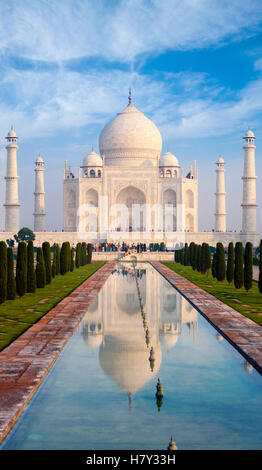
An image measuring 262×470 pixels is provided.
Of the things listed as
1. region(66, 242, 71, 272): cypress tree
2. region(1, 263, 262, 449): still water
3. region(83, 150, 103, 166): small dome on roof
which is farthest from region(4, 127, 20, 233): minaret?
Result: region(1, 263, 262, 449): still water

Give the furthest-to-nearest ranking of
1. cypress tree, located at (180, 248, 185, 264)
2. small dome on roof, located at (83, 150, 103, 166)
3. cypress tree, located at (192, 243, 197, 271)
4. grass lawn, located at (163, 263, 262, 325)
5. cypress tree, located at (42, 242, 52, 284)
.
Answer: small dome on roof, located at (83, 150, 103, 166) → cypress tree, located at (180, 248, 185, 264) → cypress tree, located at (192, 243, 197, 271) → cypress tree, located at (42, 242, 52, 284) → grass lawn, located at (163, 263, 262, 325)

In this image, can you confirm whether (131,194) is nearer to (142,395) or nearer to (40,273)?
(40,273)

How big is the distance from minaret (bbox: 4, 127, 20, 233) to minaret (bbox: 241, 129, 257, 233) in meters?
15.2

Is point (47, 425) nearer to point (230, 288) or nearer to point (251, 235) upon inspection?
point (230, 288)

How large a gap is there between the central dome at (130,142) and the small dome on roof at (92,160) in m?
0.62

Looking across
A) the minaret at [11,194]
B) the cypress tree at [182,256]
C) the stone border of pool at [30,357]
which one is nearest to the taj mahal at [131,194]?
the minaret at [11,194]

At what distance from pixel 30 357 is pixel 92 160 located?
37142 millimetres

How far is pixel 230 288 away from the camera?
537 inches

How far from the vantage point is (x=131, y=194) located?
42562 millimetres

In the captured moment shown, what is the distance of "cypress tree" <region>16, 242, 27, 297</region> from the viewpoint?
456 inches

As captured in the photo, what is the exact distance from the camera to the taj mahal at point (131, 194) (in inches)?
1470

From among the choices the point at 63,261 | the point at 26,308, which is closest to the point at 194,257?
the point at 63,261

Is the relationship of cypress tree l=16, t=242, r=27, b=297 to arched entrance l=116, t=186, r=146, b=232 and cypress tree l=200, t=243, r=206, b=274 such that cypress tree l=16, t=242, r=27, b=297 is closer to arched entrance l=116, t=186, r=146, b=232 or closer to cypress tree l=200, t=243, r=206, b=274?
cypress tree l=200, t=243, r=206, b=274

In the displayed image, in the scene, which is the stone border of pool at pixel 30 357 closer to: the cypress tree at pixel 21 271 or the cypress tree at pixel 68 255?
the cypress tree at pixel 21 271
